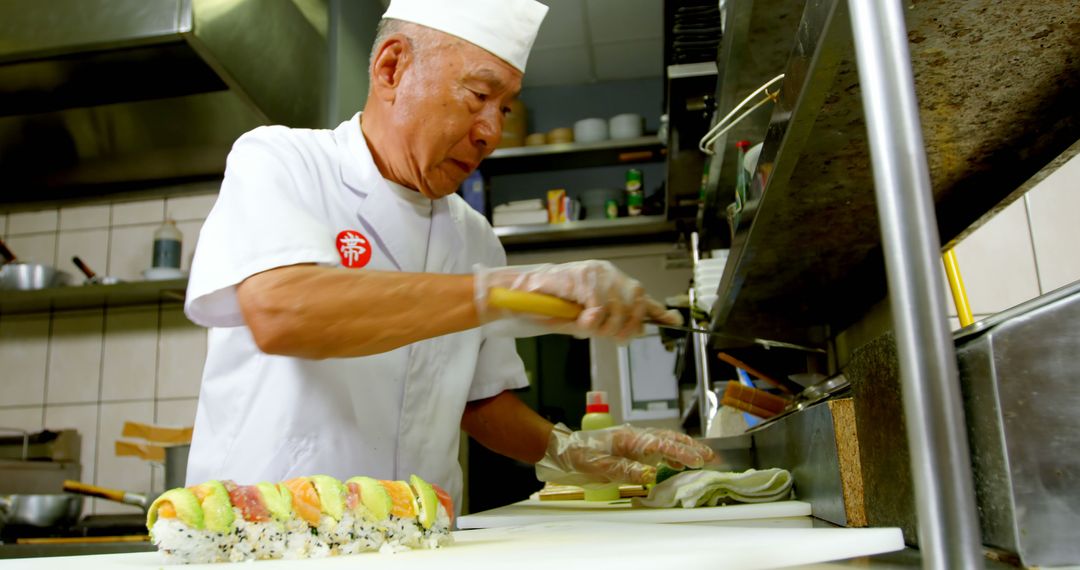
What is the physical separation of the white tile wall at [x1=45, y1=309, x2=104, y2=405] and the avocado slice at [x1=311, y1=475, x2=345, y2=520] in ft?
10.9

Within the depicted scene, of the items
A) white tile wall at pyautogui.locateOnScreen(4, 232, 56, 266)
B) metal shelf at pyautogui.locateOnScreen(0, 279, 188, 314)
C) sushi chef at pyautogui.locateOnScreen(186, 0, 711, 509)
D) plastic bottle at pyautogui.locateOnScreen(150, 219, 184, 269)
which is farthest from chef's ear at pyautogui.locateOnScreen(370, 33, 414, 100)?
white tile wall at pyautogui.locateOnScreen(4, 232, 56, 266)

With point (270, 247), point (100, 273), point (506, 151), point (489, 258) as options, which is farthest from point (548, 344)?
point (270, 247)

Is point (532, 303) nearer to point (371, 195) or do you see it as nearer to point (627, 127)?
point (371, 195)

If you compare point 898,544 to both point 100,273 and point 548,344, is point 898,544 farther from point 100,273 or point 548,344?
point 100,273

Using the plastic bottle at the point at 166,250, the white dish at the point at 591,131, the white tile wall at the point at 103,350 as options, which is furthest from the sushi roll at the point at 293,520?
the white dish at the point at 591,131

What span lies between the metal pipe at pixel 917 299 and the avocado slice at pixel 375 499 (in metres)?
0.59

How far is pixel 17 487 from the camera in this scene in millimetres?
3119

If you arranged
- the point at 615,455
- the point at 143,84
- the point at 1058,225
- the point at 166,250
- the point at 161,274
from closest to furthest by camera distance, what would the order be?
the point at 615,455 → the point at 1058,225 → the point at 143,84 → the point at 161,274 → the point at 166,250

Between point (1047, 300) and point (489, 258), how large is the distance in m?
1.31

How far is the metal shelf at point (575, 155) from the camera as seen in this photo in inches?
158

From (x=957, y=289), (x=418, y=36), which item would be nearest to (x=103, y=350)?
(x=418, y=36)

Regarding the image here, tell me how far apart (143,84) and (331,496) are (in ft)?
6.81

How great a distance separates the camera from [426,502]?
960 millimetres

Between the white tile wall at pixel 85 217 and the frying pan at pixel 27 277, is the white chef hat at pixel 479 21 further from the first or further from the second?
the white tile wall at pixel 85 217
